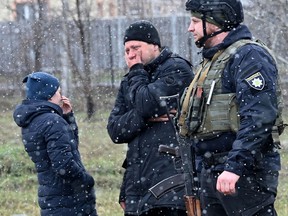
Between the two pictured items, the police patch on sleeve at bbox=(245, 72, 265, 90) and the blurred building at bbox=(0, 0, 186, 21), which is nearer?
the police patch on sleeve at bbox=(245, 72, 265, 90)

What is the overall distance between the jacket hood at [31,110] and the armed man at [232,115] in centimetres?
118

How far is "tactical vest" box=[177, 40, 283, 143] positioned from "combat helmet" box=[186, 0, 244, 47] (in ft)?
0.47

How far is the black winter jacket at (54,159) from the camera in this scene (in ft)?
17.3

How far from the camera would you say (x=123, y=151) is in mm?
10898

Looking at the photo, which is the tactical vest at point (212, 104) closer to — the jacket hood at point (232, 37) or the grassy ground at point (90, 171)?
the jacket hood at point (232, 37)

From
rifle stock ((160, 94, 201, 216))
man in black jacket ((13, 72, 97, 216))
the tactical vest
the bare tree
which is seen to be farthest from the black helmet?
the bare tree

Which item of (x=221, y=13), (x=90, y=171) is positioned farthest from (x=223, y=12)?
(x=90, y=171)

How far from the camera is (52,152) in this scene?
17.2 ft

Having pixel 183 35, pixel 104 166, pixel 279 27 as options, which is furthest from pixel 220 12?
pixel 183 35

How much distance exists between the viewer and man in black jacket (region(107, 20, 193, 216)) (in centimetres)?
502

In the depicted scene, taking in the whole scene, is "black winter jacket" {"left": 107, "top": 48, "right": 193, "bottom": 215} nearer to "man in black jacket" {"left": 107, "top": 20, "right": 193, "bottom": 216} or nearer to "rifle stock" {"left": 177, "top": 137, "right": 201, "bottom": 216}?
"man in black jacket" {"left": 107, "top": 20, "right": 193, "bottom": 216}

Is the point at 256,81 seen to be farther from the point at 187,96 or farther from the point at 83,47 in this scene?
the point at 83,47

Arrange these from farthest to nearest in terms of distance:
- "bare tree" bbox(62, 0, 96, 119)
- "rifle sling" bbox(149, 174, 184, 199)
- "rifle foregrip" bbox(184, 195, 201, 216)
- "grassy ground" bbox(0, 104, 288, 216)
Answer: "bare tree" bbox(62, 0, 96, 119) → "grassy ground" bbox(0, 104, 288, 216) → "rifle sling" bbox(149, 174, 184, 199) → "rifle foregrip" bbox(184, 195, 201, 216)

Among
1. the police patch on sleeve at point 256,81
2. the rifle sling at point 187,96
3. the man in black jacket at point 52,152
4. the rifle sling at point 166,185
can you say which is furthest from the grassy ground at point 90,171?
the police patch on sleeve at point 256,81
